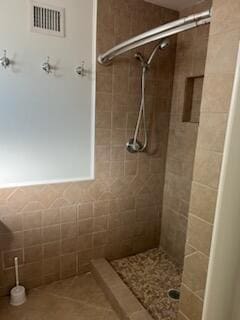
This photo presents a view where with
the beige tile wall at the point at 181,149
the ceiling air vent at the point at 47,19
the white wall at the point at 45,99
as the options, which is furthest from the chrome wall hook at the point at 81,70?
the beige tile wall at the point at 181,149

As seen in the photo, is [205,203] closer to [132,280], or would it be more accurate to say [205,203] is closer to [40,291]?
[132,280]

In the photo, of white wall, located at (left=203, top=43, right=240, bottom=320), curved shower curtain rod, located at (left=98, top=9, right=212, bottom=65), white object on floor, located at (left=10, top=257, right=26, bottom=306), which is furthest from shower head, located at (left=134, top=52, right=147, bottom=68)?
white object on floor, located at (left=10, top=257, right=26, bottom=306)

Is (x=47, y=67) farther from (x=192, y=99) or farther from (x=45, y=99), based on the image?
(x=192, y=99)

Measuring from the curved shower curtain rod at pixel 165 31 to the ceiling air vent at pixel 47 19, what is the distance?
342 millimetres

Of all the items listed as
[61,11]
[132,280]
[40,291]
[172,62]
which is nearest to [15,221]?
[40,291]

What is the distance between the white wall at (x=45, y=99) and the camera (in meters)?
1.55

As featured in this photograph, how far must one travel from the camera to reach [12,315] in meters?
1.63

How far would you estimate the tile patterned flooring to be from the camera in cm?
166

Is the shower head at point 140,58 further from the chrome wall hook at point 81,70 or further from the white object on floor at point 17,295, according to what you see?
the white object on floor at point 17,295

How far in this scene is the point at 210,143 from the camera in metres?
0.85

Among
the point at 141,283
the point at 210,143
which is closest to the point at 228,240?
the point at 210,143

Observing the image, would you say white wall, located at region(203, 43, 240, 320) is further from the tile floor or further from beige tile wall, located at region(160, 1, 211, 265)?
beige tile wall, located at region(160, 1, 211, 265)

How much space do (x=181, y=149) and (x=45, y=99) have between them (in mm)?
1205

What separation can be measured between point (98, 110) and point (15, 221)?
105 centimetres
